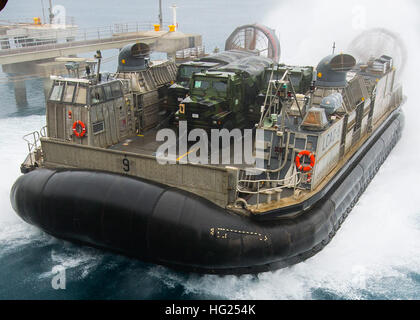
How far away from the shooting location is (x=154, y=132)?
1224 centimetres

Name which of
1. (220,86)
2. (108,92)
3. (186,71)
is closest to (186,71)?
(186,71)

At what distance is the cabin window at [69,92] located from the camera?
10086 millimetres

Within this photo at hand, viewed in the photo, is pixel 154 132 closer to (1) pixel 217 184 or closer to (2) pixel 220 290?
(1) pixel 217 184

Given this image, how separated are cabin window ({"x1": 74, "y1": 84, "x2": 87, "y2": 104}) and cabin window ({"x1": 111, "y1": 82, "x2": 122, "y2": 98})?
0.88m

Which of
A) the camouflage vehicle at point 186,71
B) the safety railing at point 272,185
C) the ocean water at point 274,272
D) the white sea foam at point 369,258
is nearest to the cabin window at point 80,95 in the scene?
the camouflage vehicle at point 186,71

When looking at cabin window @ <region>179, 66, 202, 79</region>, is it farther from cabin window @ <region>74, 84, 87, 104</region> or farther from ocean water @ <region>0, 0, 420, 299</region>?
ocean water @ <region>0, 0, 420, 299</region>

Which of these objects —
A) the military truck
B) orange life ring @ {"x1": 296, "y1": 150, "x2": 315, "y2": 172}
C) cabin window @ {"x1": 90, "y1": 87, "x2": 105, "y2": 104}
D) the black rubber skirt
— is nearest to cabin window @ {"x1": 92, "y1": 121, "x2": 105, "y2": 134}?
cabin window @ {"x1": 90, "y1": 87, "x2": 105, "y2": 104}

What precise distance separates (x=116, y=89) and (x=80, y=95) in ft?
3.57

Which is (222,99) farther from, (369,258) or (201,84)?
(369,258)

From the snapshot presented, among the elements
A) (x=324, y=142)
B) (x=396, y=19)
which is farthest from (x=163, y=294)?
(x=396, y=19)

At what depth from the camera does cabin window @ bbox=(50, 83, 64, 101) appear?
33.5ft

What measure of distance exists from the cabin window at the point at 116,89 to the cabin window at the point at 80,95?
88 cm

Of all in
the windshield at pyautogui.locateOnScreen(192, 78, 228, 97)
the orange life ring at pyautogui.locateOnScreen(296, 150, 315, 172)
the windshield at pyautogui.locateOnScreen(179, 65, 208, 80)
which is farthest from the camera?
the windshield at pyautogui.locateOnScreen(179, 65, 208, 80)

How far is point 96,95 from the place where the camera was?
33.2ft
